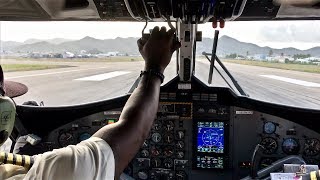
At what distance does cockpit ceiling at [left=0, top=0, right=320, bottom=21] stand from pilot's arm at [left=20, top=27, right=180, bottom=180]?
1275mm

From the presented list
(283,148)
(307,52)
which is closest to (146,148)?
(283,148)

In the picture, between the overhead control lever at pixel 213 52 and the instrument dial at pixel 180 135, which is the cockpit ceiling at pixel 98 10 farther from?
the instrument dial at pixel 180 135

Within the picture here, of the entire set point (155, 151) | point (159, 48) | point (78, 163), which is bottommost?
point (155, 151)

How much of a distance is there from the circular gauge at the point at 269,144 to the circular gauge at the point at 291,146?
0.27 ft

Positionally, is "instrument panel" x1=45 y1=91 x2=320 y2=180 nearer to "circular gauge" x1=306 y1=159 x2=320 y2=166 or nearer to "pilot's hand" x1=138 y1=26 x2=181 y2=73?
"circular gauge" x1=306 y1=159 x2=320 y2=166

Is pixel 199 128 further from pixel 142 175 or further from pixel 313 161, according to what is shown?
pixel 313 161

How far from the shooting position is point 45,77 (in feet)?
15.2

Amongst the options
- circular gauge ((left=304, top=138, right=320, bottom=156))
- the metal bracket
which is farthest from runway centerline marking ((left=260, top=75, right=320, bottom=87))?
the metal bracket

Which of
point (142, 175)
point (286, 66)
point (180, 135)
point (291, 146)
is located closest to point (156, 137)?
point (180, 135)

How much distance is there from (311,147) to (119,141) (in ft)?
10.6

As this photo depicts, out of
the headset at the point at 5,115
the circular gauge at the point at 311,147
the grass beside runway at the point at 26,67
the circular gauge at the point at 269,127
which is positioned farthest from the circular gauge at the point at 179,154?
the headset at the point at 5,115

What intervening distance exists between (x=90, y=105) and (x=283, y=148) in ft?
6.28

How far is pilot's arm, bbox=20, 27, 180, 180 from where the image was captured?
1.20 meters

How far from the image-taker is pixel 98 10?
2.87 metres
